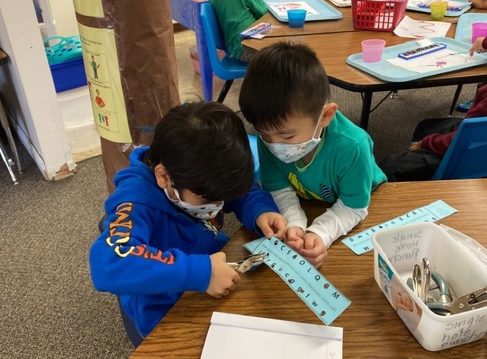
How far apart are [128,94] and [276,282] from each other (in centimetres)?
84

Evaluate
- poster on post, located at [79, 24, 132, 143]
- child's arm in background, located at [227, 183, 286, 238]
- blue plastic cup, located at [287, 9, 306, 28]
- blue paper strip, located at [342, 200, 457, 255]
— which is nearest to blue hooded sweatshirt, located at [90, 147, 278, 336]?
child's arm in background, located at [227, 183, 286, 238]

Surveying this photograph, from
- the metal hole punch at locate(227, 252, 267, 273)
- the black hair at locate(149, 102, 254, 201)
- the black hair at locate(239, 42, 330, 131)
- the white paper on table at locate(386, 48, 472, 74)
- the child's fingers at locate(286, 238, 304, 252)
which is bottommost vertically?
the child's fingers at locate(286, 238, 304, 252)

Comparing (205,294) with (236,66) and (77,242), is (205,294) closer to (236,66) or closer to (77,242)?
(77,242)

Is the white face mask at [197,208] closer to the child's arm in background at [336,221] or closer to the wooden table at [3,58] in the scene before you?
the child's arm in background at [336,221]

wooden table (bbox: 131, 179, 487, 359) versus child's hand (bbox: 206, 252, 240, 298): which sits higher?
child's hand (bbox: 206, 252, 240, 298)

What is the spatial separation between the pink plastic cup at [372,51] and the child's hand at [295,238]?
3.58 ft

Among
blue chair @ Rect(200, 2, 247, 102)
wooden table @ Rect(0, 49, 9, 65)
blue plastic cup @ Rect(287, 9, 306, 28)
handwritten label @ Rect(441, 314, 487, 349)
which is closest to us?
handwritten label @ Rect(441, 314, 487, 349)

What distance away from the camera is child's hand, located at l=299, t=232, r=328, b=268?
38.2 inches

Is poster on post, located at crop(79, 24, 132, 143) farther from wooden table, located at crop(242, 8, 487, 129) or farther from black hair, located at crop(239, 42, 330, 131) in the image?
wooden table, located at crop(242, 8, 487, 129)

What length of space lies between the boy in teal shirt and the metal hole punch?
0.09 meters

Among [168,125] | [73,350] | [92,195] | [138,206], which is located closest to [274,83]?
[168,125]

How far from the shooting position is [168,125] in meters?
0.99

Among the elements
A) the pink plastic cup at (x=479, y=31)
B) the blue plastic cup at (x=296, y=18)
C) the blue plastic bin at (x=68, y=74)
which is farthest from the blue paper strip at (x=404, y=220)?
the blue plastic bin at (x=68, y=74)

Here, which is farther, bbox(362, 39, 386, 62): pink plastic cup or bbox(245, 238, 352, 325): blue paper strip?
bbox(362, 39, 386, 62): pink plastic cup
